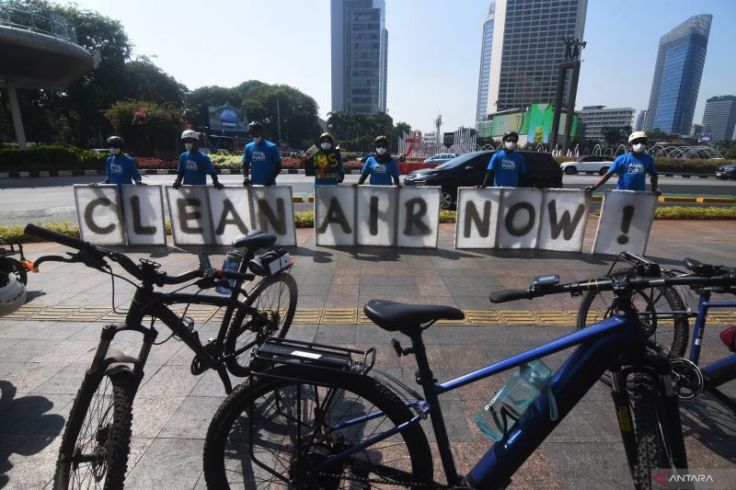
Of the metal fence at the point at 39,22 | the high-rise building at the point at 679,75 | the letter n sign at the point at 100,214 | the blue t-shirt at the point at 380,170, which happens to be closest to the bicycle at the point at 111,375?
the blue t-shirt at the point at 380,170

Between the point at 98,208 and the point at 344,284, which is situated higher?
the point at 98,208

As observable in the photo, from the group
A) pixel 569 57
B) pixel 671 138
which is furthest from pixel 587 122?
pixel 569 57

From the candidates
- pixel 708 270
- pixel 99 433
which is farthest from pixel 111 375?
pixel 708 270

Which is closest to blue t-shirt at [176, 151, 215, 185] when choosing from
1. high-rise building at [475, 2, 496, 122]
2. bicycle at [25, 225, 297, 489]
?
bicycle at [25, 225, 297, 489]

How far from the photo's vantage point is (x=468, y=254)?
264 inches

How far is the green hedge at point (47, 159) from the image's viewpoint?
22547mm

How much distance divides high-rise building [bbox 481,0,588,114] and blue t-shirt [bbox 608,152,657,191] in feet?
288

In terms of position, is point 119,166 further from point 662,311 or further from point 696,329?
point 696,329

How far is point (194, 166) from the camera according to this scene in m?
7.10

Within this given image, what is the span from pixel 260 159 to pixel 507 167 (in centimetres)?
461

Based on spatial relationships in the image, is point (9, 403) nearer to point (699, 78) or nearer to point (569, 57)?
point (569, 57)

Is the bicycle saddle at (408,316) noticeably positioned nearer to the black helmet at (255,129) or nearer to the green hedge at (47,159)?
the black helmet at (255,129)

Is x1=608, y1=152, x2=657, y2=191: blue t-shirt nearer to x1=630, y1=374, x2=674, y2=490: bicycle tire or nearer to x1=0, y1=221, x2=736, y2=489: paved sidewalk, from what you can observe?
x1=0, y1=221, x2=736, y2=489: paved sidewalk

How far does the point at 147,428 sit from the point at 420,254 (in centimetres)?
488
